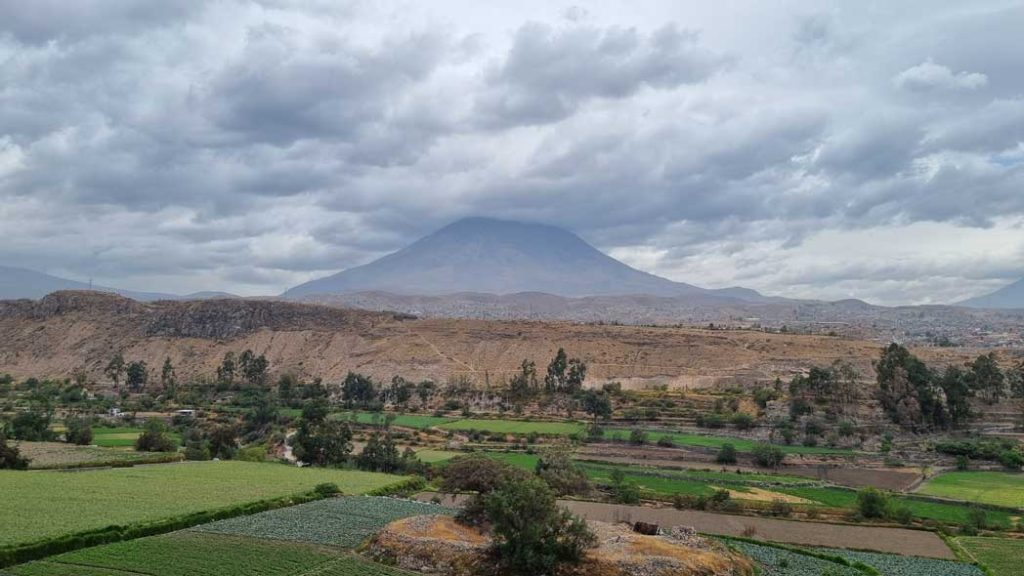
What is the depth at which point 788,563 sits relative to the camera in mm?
31484

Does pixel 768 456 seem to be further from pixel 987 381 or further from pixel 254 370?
pixel 254 370

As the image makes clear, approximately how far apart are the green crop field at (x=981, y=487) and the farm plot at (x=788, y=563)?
21699mm

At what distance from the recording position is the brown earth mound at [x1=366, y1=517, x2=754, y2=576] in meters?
28.0

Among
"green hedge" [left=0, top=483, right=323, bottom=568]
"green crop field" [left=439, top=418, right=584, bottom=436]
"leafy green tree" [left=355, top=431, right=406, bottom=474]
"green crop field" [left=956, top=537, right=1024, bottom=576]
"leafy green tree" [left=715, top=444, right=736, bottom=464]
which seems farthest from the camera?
"green crop field" [left=439, top=418, right=584, bottom=436]

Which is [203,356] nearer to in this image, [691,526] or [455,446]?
[455,446]

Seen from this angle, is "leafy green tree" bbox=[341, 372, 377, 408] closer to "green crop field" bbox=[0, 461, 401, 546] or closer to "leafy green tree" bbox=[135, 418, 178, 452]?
"leafy green tree" bbox=[135, 418, 178, 452]

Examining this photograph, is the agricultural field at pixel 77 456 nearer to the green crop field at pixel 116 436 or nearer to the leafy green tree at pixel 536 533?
the green crop field at pixel 116 436

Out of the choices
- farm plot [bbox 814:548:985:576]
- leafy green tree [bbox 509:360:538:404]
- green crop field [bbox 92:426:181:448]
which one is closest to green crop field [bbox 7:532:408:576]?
farm plot [bbox 814:548:985:576]

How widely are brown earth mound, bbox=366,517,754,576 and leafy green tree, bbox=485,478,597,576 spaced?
671 millimetres

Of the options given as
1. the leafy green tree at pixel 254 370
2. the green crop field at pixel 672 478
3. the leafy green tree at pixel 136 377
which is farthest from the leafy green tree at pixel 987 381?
the leafy green tree at pixel 136 377

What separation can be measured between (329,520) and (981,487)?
150 feet

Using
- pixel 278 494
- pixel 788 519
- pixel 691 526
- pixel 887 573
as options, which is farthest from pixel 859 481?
pixel 278 494

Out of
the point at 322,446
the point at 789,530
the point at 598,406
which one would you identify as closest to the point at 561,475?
the point at 789,530

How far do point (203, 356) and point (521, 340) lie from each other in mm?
57018
